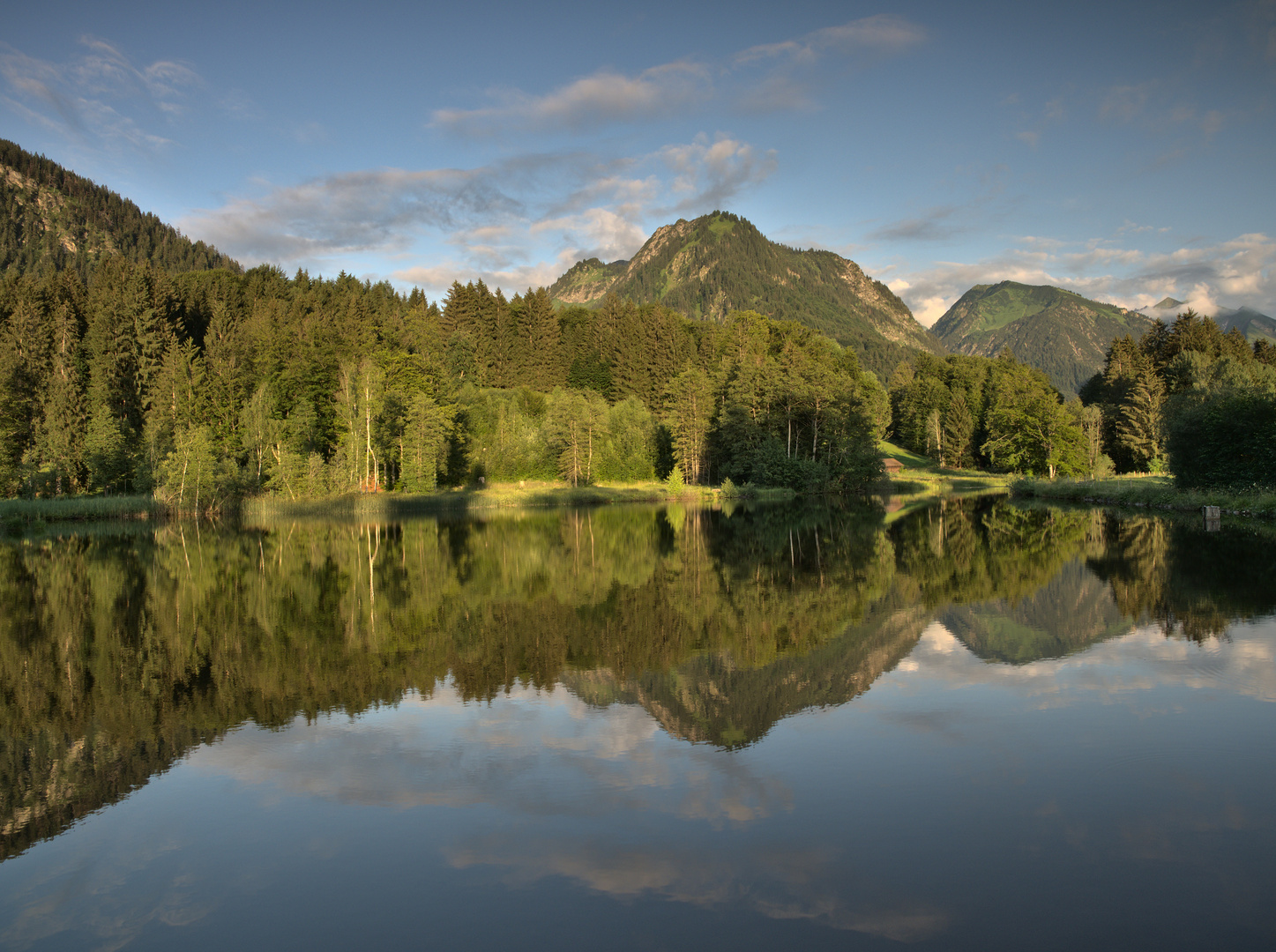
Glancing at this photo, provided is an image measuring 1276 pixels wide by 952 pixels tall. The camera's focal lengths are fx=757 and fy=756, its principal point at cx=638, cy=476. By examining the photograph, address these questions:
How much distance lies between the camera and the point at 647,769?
7.19 metres

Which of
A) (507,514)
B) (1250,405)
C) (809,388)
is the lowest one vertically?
(507,514)

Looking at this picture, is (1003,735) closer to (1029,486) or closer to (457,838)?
(457,838)

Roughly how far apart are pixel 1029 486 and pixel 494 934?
59797 mm

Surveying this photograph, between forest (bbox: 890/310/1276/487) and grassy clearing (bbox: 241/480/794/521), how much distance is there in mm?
26113

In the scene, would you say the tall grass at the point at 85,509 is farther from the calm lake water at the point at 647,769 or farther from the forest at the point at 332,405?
the calm lake water at the point at 647,769

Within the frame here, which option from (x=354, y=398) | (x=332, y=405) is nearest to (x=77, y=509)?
(x=354, y=398)

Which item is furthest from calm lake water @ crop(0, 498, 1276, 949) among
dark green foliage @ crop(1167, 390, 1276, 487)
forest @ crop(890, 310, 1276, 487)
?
forest @ crop(890, 310, 1276, 487)

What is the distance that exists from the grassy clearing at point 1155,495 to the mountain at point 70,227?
451ft

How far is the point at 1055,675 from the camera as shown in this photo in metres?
10.2

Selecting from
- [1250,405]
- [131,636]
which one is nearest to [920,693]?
[131,636]

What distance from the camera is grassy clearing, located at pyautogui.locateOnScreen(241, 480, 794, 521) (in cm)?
4806

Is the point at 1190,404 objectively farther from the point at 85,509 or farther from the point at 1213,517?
the point at 85,509

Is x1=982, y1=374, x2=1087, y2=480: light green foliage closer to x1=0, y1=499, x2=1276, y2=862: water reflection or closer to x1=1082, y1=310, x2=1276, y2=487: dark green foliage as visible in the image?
x1=1082, y1=310, x2=1276, y2=487: dark green foliage

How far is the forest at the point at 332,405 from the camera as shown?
170 ft
